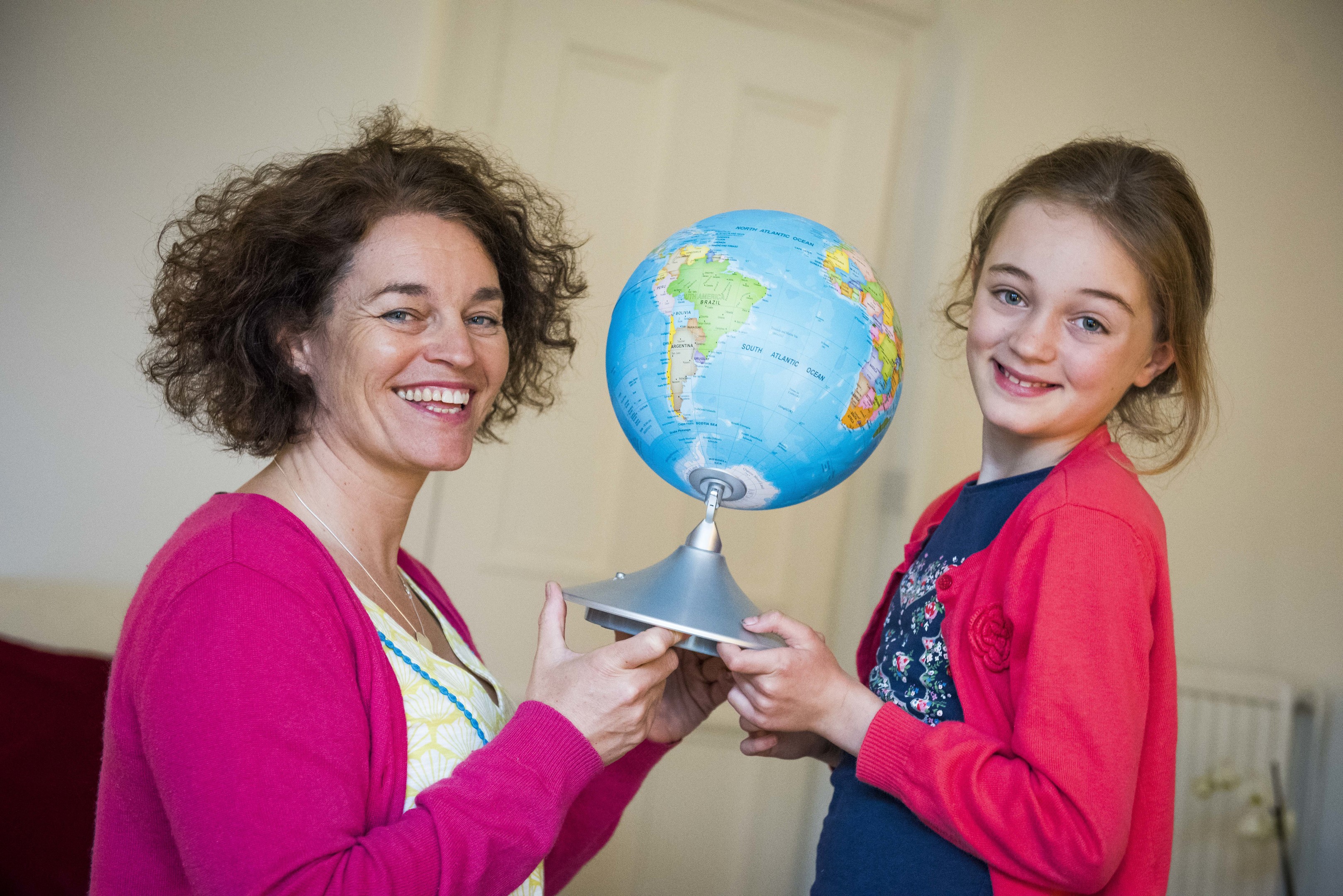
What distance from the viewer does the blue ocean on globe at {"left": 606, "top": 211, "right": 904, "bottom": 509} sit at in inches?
47.3

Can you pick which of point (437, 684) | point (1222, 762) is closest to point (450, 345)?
point (437, 684)

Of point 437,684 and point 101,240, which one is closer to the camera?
point 437,684

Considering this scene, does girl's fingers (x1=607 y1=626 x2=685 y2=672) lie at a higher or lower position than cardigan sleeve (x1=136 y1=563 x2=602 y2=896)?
higher

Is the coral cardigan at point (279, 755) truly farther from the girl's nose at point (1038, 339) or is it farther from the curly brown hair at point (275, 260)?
the girl's nose at point (1038, 339)

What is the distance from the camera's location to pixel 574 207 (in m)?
3.14

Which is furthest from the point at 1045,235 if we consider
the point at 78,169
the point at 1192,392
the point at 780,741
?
the point at 78,169

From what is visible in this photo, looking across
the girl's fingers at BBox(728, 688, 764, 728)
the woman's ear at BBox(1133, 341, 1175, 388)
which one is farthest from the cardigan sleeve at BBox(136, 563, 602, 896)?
the woman's ear at BBox(1133, 341, 1175, 388)

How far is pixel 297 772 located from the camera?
1094mm

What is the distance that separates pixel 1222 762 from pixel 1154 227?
243cm

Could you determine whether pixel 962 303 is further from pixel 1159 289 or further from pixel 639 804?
pixel 639 804

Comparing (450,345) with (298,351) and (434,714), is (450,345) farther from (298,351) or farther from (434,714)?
(434,714)

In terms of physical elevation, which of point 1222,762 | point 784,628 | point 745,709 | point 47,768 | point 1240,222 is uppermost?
point 1240,222

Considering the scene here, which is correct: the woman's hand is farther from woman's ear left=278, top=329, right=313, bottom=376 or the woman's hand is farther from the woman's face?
woman's ear left=278, top=329, right=313, bottom=376

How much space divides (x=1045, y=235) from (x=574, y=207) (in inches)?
76.5
